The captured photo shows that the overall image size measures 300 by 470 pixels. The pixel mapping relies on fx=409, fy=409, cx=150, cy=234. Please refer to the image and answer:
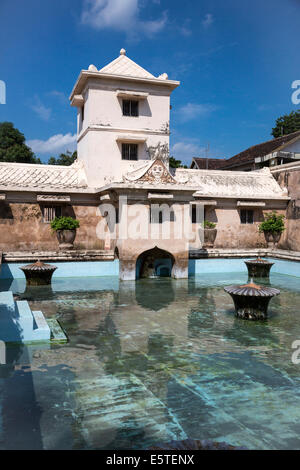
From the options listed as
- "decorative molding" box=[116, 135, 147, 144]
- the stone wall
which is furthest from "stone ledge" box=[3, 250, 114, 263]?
"decorative molding" box=[116, 135, 147, 144]

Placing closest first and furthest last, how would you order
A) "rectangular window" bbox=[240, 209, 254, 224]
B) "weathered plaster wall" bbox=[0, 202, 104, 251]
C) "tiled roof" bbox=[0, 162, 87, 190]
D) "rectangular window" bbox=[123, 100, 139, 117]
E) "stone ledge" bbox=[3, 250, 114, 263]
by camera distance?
"stone ledge" bbox=[3, 250, 114, 263] < "weathered plaster wall" bbox=[0, 202, 104, 251] < "tiled roof" bbox=[0, 162, 87, 190] < "rectangular window" bbox=[123, 100, 139, 117] < "rectangular window" bbox=[240, 209, 254, 224]

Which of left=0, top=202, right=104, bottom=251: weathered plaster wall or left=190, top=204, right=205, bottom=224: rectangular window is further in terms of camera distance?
left=190, top=204, right=205, bottom=224: rectangular window

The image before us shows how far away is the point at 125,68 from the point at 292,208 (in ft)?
28.9

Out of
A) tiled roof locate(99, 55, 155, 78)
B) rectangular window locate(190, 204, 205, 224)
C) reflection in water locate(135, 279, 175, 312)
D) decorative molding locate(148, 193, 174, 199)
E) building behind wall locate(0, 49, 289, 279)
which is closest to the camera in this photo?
reflection in water locate(135, 279, 175, 312)

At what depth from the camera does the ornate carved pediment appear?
1234 centimetres

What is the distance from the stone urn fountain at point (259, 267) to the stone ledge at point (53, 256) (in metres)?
4.68

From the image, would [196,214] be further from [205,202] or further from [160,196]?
[160,196]

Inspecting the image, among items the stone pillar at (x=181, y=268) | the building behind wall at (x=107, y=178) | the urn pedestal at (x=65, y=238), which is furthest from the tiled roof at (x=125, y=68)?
the stone pillar at (x=181, y=268)

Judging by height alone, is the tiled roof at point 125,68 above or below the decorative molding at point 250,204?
above

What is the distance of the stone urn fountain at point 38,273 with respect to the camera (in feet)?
36.4

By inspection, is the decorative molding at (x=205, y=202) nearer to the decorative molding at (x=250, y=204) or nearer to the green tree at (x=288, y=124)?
the decorative molding at (x=250, y=204)

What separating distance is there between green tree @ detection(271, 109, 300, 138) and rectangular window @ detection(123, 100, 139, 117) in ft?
75.2

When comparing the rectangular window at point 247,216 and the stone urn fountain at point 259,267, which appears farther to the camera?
the rectangular window at point 247,216

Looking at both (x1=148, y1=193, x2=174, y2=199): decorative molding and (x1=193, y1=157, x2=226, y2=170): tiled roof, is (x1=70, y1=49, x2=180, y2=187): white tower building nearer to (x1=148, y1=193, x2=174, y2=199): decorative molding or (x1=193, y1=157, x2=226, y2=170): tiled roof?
(x1=148, y1=193, x2=174, y2=199): decorative molding
